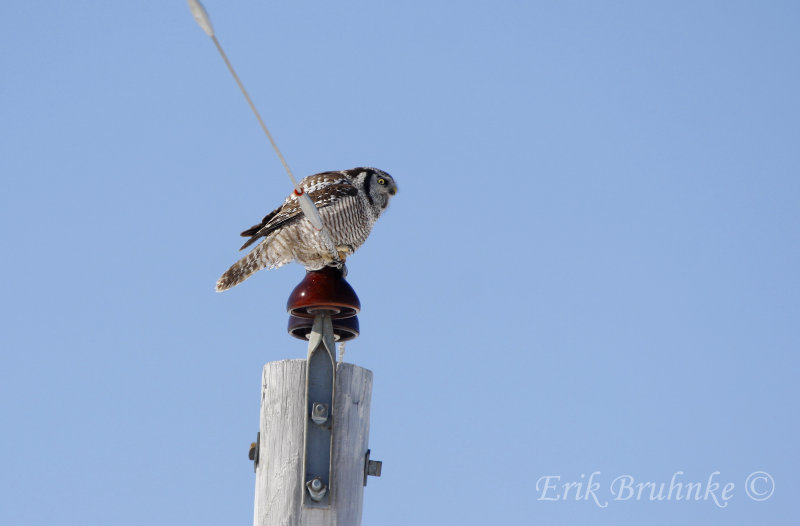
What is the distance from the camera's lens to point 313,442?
387 centimetres

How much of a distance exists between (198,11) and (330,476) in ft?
6.20

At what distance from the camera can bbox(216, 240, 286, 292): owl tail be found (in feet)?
18.9

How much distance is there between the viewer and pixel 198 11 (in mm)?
2928

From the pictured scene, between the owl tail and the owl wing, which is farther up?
the owl wing

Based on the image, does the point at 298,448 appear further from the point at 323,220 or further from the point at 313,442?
the point at 323,220

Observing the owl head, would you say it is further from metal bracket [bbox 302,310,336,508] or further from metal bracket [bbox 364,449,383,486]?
metal bracket [bbox 364,449,383,486]

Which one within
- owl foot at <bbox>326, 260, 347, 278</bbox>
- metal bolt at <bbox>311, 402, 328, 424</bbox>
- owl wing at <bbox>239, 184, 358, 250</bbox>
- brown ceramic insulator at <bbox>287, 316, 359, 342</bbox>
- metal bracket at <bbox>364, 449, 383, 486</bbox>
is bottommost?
metal bracket at <bbox>364, 449, 383, 486</bbox>

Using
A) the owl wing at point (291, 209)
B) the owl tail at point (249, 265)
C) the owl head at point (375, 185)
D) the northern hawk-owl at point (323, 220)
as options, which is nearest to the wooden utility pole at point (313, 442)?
the northern hawk-owl at point (323, 220)

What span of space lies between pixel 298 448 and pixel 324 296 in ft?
2.41

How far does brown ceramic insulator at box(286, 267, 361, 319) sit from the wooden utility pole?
0.21 m

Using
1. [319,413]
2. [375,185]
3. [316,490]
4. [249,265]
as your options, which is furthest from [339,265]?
[375,185]

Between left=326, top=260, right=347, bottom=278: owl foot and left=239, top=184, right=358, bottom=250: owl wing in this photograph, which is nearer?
left=326, top=260, right=347, bottom=278: owl foot

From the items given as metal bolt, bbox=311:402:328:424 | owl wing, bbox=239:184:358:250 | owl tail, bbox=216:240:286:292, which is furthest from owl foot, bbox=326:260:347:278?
owl tail, bbox=216:240:286:292

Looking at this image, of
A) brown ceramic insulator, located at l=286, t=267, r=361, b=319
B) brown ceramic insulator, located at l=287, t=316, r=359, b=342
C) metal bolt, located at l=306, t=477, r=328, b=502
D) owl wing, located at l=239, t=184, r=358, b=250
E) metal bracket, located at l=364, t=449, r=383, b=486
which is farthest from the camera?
owl wing, located at l=239, t=184, r=358, b=250
